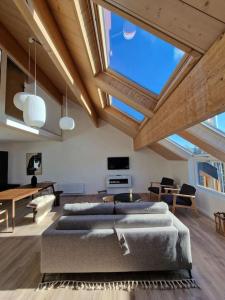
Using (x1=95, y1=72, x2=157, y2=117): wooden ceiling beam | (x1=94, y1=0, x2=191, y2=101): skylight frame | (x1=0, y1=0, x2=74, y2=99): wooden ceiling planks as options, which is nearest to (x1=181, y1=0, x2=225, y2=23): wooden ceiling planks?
(x1=94, y1=0, x2=191, y2=101): skylight frame

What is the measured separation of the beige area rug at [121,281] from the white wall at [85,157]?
18.8 feet

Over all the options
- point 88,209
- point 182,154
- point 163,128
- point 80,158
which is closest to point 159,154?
point 182,154

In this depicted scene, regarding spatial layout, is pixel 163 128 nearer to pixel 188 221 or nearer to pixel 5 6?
pixel 188 221

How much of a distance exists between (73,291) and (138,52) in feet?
9.22

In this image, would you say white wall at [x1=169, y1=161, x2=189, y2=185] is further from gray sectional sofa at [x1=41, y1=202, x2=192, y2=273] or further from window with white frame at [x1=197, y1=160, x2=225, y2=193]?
gray sectional sofa at [x1=41, y1=202, x2=192, y2=273]

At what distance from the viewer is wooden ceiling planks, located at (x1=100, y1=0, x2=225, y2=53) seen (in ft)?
4.09

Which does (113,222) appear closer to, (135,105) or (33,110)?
(33,110)

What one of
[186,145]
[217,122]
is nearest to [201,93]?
[217,122]

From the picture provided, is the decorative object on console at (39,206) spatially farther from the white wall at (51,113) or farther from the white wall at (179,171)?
the white wall at (179,171)

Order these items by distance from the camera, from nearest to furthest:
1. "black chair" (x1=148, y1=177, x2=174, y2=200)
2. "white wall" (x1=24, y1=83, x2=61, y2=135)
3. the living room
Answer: the living room < "black chair" (x1=148, y1=177, x2=174, y2=200) < "white wall" (x1=24, y1=83, x2=61, y2=135)

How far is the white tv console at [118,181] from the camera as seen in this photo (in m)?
8.06

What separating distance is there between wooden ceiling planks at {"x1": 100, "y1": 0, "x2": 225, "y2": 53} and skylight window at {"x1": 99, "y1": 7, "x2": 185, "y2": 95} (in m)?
0.48

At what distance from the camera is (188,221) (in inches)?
179

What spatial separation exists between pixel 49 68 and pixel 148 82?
10.9 feet
